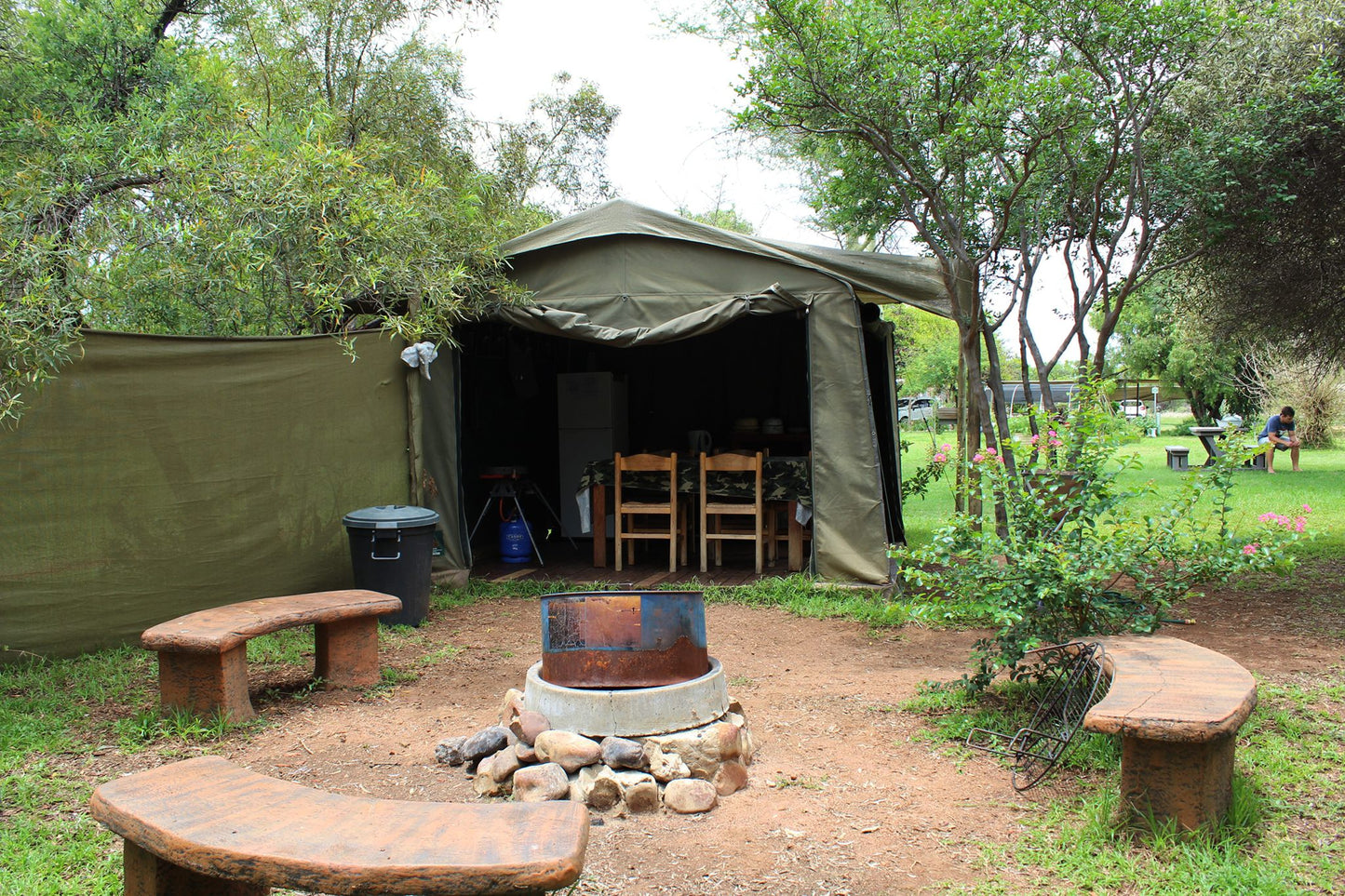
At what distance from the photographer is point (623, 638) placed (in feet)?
11.8

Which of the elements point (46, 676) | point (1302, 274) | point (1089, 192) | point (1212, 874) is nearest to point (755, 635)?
point (1212, 874)

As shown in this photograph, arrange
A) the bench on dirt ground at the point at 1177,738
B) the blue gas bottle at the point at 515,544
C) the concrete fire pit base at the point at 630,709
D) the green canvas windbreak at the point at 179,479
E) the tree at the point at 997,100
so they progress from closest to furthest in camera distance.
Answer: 1. the bench on dirt ground at the point at 1177,738
2. the concrete fire pit base at the point at 630,709
3. the green canvas windbreak at the point at 179,479
4. the tree at the point at 997,100
5. the blue gas bottle at the point at 515,544

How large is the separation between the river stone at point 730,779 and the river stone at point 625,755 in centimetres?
26

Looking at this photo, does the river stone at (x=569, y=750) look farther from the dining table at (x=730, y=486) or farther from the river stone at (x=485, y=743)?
the dining table at (x=730, y=486)

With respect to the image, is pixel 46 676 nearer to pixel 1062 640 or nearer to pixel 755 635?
pixel 755 635

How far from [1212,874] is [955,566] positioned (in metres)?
1.60

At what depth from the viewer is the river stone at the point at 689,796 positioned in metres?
3.08

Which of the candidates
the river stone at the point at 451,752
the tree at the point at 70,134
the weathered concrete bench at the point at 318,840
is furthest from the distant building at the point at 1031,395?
the tree at the point at 70,134


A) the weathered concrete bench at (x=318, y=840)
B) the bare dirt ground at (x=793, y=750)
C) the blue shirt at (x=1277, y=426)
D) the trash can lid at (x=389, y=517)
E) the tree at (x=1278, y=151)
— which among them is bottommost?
the bare dirt ground at (x=793, y=750)

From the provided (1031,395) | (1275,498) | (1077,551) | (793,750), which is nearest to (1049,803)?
(793,750)

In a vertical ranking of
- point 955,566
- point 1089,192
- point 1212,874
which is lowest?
point 1212,874

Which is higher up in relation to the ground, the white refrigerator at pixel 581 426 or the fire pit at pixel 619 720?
the white refrigerator at pixel 581 426

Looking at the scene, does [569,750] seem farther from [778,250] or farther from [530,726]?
[778,250]

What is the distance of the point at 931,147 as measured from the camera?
683cm
